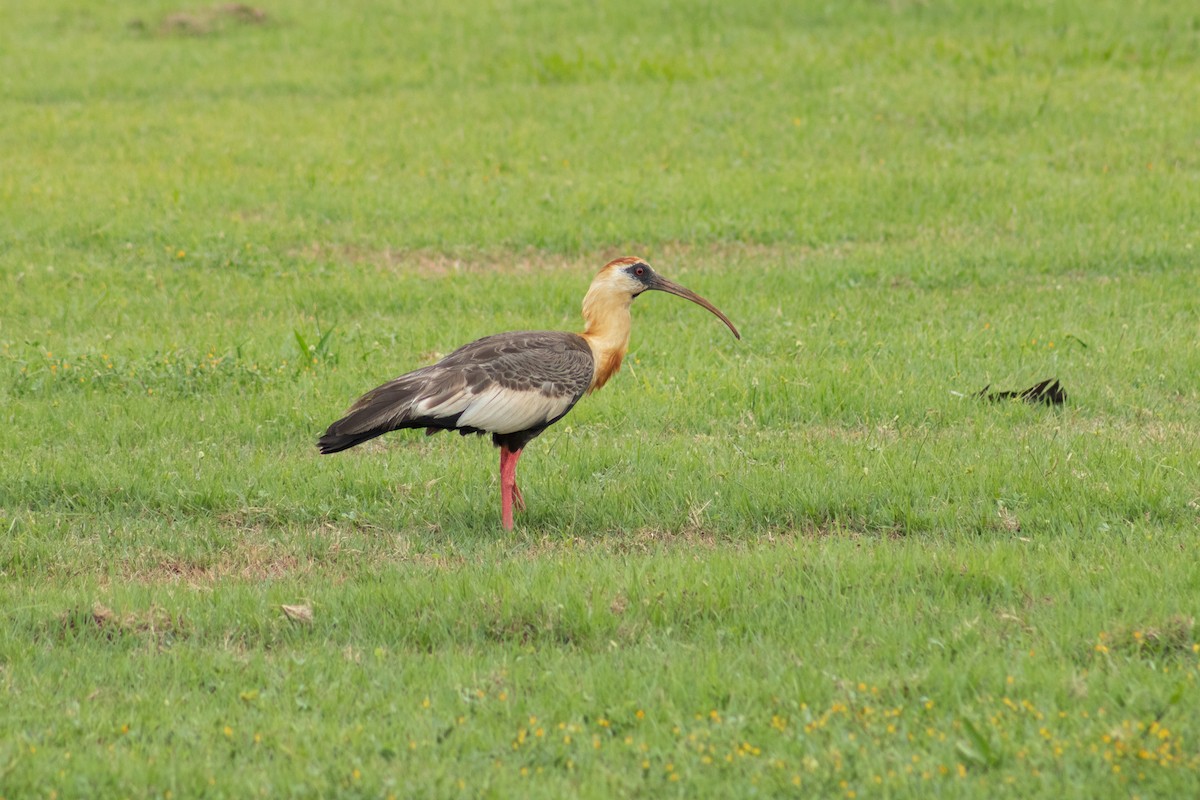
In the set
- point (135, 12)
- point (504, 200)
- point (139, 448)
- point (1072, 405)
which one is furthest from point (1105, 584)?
point (135, 12)


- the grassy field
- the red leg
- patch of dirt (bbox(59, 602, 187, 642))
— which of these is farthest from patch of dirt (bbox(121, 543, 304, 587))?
the red leg

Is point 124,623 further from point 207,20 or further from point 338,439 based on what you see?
point 207,20

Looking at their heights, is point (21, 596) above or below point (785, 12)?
below

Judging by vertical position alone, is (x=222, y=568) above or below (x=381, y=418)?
below

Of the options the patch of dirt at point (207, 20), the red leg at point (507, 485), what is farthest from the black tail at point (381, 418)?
the patch of dirt at point (207, 20)

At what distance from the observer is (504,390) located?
773cm

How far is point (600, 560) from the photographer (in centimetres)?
696

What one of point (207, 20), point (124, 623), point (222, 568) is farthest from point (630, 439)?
point (207, 20)

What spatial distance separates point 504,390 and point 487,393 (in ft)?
0.33

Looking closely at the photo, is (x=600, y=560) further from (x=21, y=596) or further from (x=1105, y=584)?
(x=21, y=596)

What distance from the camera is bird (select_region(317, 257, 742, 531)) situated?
7.47m

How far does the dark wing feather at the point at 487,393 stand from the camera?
Result: 24.4ft

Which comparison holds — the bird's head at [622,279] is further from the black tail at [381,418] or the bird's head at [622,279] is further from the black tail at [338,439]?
the black tail at [338,439]

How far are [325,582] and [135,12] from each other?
2111cm
